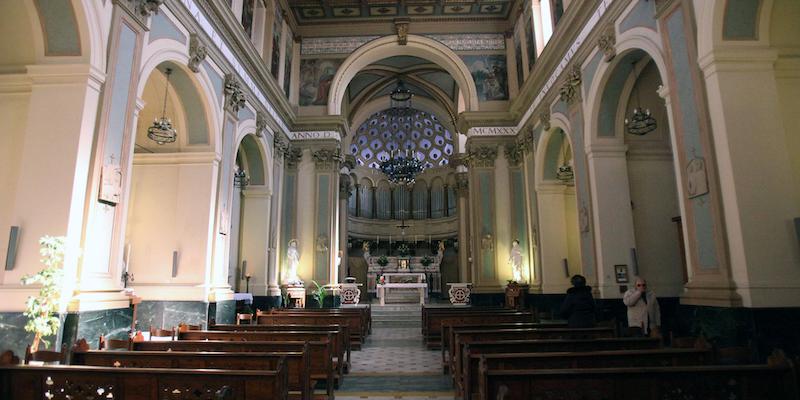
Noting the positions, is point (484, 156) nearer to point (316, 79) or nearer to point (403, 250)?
point (316, 79)

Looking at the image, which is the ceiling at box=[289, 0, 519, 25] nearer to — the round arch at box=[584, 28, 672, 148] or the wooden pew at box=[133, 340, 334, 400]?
the round arch at box=[584, 28, 672, 148]

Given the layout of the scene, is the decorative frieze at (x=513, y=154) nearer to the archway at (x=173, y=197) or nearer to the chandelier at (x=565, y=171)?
the chandelier at (x=565, y=171)

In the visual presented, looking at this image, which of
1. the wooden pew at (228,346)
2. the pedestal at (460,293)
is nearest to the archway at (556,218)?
the pedestal at (460,293)

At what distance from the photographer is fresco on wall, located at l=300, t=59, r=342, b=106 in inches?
665

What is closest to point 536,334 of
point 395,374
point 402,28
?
point 395,374

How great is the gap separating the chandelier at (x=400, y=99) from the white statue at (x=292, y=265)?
885 cm

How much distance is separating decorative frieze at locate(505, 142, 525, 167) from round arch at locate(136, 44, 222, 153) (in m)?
9.35

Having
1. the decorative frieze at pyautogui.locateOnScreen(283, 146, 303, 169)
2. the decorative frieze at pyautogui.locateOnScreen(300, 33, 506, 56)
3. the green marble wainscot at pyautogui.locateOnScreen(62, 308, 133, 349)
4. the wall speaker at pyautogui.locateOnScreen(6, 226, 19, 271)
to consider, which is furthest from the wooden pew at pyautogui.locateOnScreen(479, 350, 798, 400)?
the decorative frieze at pyautogui.locateOnScreen(300, 33, 506, 56)

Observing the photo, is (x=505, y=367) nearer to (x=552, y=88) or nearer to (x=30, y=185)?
(x=30, y=185)

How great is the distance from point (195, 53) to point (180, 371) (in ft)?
23.5

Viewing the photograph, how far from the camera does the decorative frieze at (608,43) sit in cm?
867

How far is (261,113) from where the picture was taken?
13.0 meters

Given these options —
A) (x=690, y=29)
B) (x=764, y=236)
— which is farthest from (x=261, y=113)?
(x=764, y=236)

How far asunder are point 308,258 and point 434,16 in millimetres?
9247
